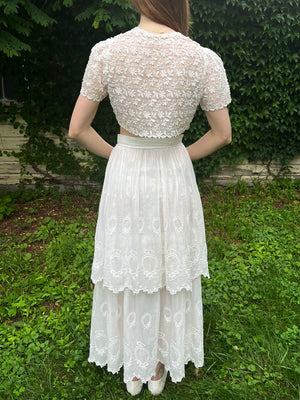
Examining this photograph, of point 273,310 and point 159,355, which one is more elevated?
point 159,355

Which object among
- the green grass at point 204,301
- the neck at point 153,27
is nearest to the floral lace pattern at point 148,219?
the neck at point 153,27

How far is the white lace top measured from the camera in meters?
1.62

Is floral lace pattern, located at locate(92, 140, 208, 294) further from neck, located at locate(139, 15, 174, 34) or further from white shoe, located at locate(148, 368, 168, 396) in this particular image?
white shoe, located at locate(148, 368, 168, 396)

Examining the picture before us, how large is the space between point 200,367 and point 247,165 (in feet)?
12.8

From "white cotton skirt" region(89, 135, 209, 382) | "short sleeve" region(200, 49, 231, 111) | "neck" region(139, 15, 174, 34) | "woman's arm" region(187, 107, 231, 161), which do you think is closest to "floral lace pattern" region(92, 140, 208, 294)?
"white cotton skirt" region(89, 135, 209, 382)

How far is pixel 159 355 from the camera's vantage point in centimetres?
233

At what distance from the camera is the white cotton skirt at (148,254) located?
1.89 m

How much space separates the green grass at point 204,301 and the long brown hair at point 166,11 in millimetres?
2177

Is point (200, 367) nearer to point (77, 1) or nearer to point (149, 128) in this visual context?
point (149, 128)

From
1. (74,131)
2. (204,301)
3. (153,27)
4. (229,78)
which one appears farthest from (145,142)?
(229,78)

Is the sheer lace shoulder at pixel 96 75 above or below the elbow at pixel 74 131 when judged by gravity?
above

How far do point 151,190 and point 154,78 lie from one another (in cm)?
55

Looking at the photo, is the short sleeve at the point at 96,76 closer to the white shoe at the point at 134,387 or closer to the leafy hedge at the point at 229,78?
the white shoe at the point at 134,387

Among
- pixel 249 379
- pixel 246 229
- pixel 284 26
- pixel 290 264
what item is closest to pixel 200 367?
pixel 249 379
